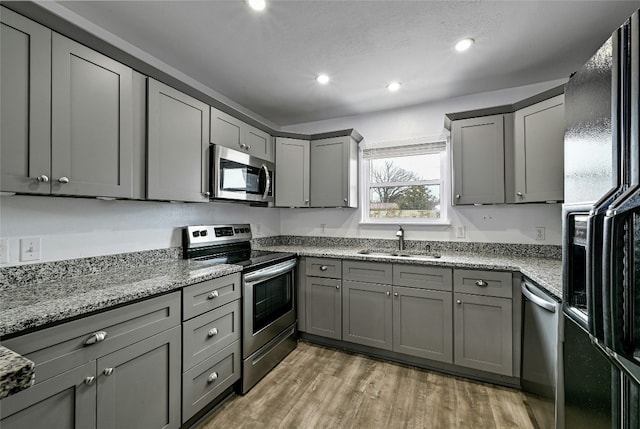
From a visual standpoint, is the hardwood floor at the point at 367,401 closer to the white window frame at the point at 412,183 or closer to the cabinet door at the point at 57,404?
the cabinet door at the point at 57,404

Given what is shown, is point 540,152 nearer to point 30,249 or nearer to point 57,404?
point 57,404

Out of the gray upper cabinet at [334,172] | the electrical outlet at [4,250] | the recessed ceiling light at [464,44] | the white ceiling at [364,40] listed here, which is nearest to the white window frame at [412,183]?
the gray upper cabinet at [334,172]

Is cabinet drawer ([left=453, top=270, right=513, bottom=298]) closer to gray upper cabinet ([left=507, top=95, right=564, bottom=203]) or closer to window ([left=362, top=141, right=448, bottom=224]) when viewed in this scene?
gray upper cabinet ([left=507, top=95, right=564, bottom=203])

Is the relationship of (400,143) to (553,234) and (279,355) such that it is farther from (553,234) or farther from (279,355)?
(279,355)

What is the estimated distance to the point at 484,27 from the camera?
176 centimetres

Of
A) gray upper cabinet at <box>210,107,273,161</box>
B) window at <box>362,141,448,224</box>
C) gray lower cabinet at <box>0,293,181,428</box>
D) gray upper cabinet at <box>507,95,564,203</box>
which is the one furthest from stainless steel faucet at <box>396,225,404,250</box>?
gray lower cabinet at <box>0,293,181,428</box>

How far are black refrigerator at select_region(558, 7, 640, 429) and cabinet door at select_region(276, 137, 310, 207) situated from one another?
2336mm

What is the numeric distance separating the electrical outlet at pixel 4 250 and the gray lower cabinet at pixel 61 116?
380 millimetres

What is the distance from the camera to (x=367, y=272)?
2.52 metres

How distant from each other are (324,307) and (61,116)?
234 cm

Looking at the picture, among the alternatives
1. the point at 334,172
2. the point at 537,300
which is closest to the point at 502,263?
the point at 537,300

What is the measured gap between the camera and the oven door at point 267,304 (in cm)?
207

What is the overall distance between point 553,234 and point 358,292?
5.85 ft

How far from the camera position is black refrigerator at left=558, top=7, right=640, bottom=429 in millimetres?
710
